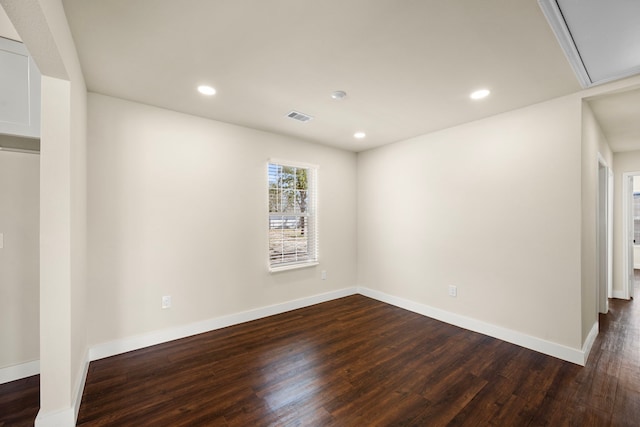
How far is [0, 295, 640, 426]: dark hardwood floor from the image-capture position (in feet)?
6.15

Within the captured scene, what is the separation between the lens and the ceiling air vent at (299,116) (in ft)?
10.3

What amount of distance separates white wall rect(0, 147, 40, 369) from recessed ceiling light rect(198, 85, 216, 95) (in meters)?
1.43

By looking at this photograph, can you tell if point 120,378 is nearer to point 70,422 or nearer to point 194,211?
point 70,422

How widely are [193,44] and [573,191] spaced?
3.50 meters

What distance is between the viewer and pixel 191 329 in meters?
3.12

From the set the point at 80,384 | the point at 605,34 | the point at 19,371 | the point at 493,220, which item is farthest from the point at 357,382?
the point at 605,34

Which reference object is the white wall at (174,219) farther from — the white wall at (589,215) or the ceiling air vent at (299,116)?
the white wall at (589,215)

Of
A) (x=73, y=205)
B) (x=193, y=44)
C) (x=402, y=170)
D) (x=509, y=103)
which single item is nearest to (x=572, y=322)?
(x=509, y=103)

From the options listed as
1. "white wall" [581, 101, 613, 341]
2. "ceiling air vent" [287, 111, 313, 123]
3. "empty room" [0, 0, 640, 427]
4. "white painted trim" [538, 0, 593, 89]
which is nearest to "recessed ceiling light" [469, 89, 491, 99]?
"empty room" [0, 0, 640, 427]

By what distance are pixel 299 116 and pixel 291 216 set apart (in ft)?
4.92

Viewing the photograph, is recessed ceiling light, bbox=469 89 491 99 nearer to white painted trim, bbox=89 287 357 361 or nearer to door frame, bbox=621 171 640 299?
white painted trim, bbox=89 287 357 361

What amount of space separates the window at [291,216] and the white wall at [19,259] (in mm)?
2317

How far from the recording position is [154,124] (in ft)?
9.69

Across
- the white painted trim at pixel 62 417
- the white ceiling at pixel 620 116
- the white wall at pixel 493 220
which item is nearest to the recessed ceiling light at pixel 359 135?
the white wall at pixel 493 220
